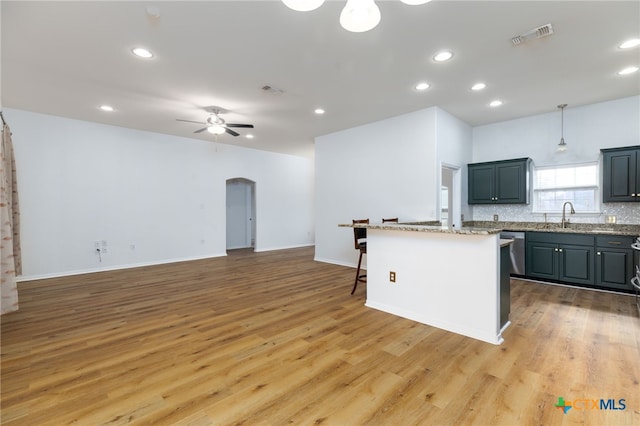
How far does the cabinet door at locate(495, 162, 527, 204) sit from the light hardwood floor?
1.86 meters

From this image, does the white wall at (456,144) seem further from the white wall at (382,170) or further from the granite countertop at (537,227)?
the granite countertop at (537,227)

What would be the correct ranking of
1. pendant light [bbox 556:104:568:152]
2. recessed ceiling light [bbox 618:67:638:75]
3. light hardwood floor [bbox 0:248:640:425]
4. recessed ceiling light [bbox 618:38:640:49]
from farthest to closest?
1. pendant light [bbox 556:104:568:152]
2. recessed ceiling light [bbox 618:67:638:75]
3. recessed ceiling light [bbox 618:38:640:49]
4. light hardwood floor [bbox 0:248:640:425]

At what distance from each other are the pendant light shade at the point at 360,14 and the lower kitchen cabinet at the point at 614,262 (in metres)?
4.76

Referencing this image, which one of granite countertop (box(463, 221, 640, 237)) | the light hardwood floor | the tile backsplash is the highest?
the tile backsplash

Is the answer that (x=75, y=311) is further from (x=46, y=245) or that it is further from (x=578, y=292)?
(x=578, y=292)

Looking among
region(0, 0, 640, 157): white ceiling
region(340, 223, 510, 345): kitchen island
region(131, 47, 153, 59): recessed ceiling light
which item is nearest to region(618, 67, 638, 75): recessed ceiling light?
region(0, 0, 640, 157): white ceiling

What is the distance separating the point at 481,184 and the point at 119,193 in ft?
24.5

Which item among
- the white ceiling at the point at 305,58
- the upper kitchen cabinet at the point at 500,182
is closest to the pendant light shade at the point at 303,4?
the white ceiling at the point at 305,58

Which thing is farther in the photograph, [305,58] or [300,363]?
[305,58]

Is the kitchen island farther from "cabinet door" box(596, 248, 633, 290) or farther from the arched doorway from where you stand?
the arched doorway

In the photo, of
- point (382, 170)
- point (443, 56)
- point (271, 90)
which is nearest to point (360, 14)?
point (443, 56)

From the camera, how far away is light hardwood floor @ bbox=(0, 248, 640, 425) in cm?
173

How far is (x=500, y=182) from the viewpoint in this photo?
5238 mm

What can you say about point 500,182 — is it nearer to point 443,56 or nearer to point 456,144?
point 456,144
